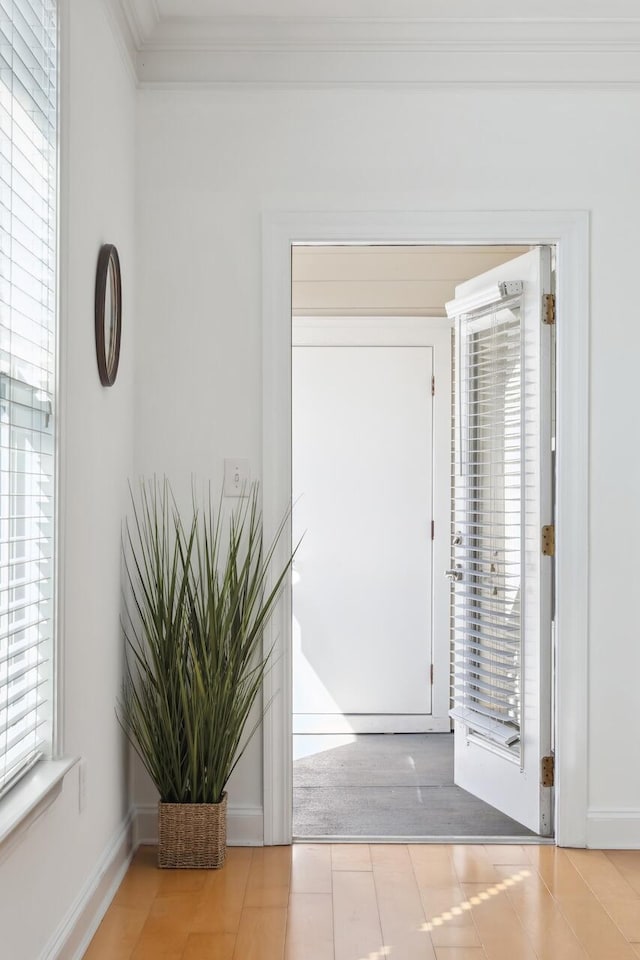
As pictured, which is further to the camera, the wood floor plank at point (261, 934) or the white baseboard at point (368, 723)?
the white baseboard at point (368, 723)

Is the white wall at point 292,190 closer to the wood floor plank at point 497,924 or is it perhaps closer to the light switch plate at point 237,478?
the light switch plate at point 237,478

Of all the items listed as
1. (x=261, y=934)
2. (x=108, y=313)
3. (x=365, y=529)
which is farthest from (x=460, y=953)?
(x=365, y=529)

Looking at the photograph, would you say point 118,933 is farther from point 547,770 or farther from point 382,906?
point 547,770

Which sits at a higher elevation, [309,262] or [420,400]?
[309,262]

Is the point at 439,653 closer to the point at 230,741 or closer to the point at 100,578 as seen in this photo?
the point at 230,741

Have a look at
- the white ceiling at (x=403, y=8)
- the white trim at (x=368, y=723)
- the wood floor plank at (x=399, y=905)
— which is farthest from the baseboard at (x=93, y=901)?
the white ceiling at (x=403, y=8)

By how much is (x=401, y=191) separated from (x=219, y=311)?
770mm

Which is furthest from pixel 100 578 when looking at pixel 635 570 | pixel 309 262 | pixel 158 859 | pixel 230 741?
pixel 309 262

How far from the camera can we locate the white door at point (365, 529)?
485 centimetres

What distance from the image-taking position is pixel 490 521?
3.72 metres

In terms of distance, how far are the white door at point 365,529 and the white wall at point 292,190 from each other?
1.65 meters

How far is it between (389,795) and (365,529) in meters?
1.49

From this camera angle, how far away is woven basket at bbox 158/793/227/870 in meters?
2.93

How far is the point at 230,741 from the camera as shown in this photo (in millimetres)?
2967
